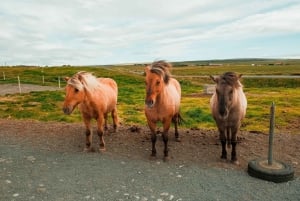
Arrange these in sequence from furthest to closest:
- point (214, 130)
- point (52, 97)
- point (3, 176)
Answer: point (52, 97) → point (214, 130) → point (3, 176)

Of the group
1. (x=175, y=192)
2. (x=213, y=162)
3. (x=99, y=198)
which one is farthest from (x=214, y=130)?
(x=99, y=198)

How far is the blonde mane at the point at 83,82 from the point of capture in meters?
6.97

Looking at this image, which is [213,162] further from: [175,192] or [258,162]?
[175,192]

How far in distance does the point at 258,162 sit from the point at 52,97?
52.8 feet

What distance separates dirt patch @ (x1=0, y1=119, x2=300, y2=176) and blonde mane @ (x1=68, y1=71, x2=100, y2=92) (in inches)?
76.8

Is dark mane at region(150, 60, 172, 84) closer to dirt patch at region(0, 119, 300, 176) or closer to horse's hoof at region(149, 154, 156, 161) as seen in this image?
horse's hoof at region(149, 154, 156, 161)

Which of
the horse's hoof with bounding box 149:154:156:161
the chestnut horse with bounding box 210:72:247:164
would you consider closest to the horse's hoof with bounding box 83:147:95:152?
the horse's hoof with bounding box 149:154:156:161

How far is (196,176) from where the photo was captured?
6.17m

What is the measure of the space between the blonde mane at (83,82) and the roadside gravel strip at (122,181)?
1.90 m

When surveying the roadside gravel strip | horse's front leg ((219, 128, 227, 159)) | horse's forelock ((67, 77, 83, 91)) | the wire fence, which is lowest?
the roadside gravel strip

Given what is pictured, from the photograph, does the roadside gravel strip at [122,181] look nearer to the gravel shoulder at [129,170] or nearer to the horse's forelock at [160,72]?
the gravel shoulder at [129,170]

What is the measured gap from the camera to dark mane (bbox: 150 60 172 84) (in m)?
6.51

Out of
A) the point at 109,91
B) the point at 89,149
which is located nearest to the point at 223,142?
the point at 89,149

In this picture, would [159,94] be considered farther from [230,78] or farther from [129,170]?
[129,170]
